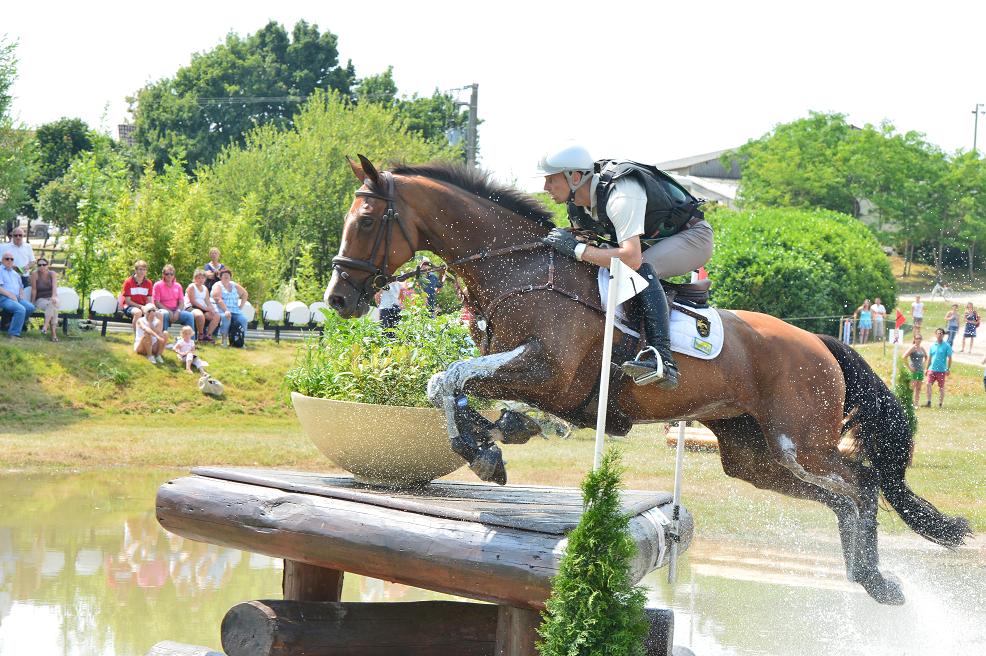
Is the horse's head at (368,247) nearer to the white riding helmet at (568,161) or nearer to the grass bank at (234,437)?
the white riding helmet at (568,161)

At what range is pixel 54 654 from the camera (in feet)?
17.7

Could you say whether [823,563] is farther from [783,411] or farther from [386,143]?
[386,143]

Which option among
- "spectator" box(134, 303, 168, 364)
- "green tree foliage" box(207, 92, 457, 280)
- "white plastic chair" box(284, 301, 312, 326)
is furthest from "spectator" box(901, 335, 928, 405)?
"green tree foliage" box(207, 92, 457, 280)

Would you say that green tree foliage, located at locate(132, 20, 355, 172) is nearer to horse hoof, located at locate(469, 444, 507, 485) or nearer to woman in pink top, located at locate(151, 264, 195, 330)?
woman in pink top, located at locate(151, 264, 195, 330)

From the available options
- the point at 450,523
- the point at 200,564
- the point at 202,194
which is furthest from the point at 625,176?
the point at 202,194

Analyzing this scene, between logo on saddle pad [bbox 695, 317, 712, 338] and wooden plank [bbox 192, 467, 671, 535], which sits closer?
wooden plank [bbox 192, 467, 671, 535]

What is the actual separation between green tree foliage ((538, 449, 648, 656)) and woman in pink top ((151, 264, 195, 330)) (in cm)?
1272

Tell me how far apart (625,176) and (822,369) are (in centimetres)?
146

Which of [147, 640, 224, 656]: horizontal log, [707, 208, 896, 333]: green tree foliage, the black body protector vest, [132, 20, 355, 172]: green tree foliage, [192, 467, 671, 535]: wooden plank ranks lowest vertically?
[147, 640, 224, 656]: horizontal log

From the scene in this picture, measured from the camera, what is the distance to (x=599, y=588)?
357cm

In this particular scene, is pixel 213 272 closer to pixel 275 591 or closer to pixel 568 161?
pixel 275 591

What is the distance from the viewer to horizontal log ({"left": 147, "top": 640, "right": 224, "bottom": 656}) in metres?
5.00

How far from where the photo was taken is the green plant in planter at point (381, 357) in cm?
498

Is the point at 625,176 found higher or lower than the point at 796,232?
lower
